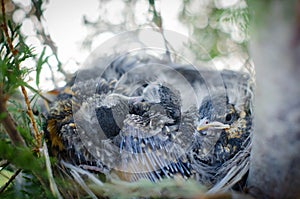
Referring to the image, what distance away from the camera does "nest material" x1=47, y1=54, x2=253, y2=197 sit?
1.60 ft

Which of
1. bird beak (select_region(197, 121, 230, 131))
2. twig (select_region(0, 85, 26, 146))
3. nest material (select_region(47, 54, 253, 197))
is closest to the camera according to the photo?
twig (select_region(0, 85, 26, 146))

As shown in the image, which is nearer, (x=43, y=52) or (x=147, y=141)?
(x=43, y=52)

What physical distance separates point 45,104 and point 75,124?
29 centimetres

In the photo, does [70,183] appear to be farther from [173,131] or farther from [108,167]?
[173,131]

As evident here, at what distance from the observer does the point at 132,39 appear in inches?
38.9

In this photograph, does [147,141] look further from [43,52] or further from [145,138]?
[43,52]

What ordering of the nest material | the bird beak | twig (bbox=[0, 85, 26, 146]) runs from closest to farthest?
1. twig (bbox=[0, 85, 26, 146])
2. the nest material
3. the bird beak

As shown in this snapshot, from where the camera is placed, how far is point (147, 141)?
0.54 m

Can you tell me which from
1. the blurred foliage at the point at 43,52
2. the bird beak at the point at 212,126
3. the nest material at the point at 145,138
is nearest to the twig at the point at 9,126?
the blurred foliage at the point at 43,52

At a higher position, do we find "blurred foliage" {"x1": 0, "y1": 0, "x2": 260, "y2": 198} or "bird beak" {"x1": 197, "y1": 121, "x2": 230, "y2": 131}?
"blurred foliage" {"x1": 0, "y1": 0, "x2": 260, "y2": 198}

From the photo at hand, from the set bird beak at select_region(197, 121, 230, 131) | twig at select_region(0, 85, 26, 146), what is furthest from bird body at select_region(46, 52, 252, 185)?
twig at select_region(0, 85, 26, 146)

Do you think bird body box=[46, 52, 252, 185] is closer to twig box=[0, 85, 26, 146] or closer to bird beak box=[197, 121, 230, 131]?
bird beak box=[197, 121, 230, 131]

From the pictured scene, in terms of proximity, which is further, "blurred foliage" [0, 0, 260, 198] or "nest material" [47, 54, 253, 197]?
"nest material" [47, 54, 253, 197]

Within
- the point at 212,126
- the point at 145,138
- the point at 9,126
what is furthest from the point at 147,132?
the point at 9,126
